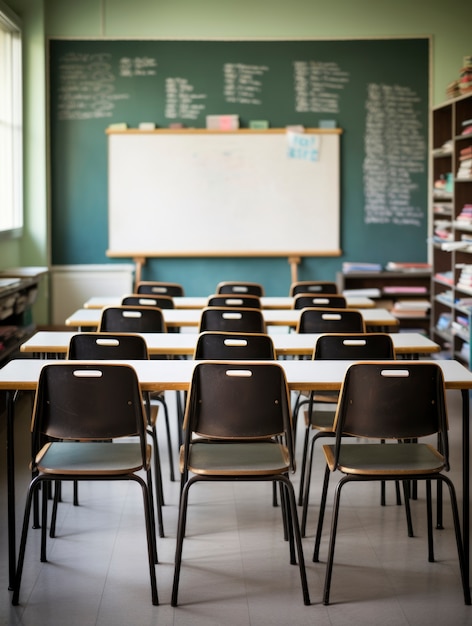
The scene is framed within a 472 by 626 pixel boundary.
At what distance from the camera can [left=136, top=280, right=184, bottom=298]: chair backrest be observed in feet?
21.7

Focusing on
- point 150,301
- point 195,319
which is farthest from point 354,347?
point 150,301

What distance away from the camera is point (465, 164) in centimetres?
730

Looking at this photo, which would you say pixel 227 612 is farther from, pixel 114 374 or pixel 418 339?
pixel 418 339

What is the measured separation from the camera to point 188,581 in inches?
133

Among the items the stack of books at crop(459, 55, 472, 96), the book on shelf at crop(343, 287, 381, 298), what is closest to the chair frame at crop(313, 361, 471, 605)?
the stack of books at crop(459, 55, 472, 96)

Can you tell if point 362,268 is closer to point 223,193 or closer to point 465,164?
point 223,193

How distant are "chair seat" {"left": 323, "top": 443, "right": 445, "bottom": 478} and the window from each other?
5225mm

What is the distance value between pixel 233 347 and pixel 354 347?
52 cm

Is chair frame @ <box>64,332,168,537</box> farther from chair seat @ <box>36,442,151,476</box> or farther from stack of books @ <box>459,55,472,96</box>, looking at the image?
stack of books @ <box>459,55,472,96</box>

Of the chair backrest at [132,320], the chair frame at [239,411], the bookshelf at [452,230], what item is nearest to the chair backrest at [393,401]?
the chair frame at [239,411]

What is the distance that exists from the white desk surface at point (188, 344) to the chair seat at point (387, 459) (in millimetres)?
726

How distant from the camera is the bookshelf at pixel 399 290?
8664 millimetres

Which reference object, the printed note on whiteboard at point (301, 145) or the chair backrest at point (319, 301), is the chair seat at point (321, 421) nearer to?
the chair backrest at point (319, 301)

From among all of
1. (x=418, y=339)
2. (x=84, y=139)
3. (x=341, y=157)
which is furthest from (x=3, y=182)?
(x=418, y=339)
